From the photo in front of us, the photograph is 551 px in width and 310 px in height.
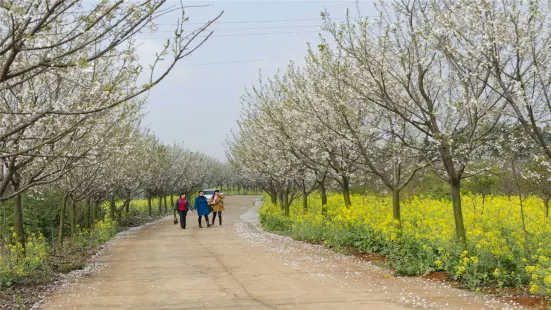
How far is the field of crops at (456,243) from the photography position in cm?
809

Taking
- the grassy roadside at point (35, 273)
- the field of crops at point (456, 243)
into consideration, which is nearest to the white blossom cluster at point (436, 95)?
the field of crops at point (456, 243)

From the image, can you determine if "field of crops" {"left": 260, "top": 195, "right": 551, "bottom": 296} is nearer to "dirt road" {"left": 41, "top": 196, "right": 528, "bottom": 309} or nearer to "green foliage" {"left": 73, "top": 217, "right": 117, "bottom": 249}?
"dirt road" {"left": 41, "top": 196, "right": 528, "bottom": 309}

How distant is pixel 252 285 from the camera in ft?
28.6

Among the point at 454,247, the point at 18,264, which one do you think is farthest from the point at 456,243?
the point at 18,264

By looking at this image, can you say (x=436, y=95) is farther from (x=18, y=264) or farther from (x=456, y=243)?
(x=18, y=264)

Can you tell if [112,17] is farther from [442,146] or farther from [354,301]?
[442,146]

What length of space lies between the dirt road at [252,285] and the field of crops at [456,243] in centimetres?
50

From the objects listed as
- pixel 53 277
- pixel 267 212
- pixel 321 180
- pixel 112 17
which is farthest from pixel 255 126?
pixel 112 17

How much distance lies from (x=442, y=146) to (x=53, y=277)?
24.2ft

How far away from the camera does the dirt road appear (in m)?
7.32

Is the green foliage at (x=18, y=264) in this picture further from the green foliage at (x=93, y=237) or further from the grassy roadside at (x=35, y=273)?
the green foliage at (x=93, y=237)

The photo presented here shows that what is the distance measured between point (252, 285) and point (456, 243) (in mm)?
3610

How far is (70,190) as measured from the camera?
14.2 m

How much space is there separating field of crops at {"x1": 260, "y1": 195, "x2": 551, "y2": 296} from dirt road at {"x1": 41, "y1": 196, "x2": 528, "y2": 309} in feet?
1.66
